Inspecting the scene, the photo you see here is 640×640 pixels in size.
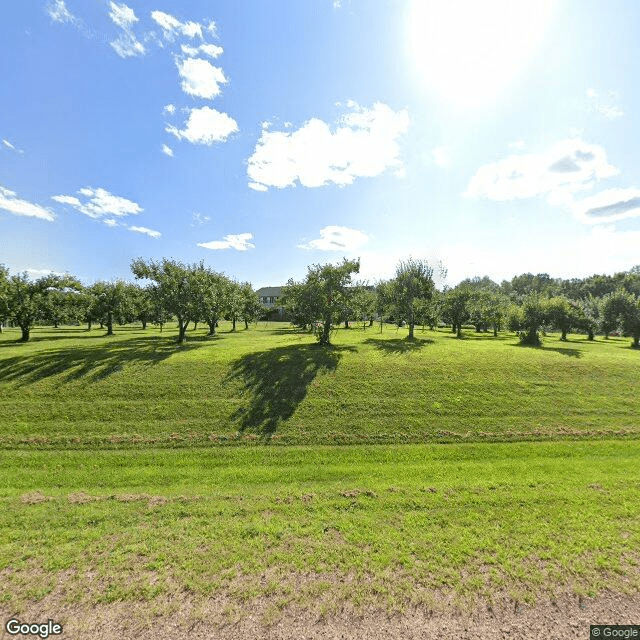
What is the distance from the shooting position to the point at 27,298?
41094 millimetres

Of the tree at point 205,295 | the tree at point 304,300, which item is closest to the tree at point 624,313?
the tree at point 304,300

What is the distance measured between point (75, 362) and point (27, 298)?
23.4 metres

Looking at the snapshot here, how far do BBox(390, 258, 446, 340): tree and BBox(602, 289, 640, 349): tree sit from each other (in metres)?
32.1

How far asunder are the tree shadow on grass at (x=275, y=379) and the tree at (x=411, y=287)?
17.8 metres

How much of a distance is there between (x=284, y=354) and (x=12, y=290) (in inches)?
1525

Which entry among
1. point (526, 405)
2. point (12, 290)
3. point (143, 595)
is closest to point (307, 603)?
point (143, 595)

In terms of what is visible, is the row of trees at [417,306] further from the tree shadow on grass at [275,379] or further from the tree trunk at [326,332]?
the tree shadow on grass at [275,379]

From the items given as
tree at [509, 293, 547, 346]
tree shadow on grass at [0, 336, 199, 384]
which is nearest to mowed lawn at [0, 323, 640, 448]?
tree shadow on grass at [0, 336, 199, 384]

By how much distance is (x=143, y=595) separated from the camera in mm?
8016

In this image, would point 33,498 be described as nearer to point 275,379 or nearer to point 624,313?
point 275,379

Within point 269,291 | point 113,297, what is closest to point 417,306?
point 113,297

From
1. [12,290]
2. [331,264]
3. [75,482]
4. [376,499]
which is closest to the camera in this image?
[376,499]

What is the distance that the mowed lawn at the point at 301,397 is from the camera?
18.9m

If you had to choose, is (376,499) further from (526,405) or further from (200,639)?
(526,405)
